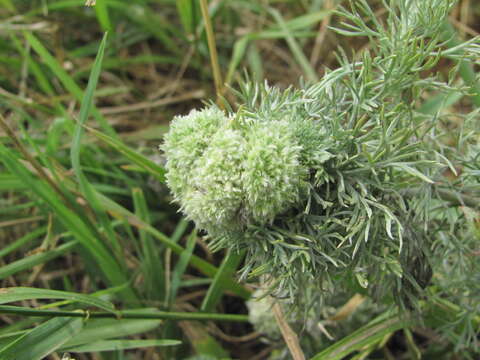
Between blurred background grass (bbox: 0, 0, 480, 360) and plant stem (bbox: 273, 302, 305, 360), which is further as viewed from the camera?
blurred background grass (bbox: 0, 0, 480, 360)

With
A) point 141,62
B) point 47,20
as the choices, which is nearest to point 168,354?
point 141,62

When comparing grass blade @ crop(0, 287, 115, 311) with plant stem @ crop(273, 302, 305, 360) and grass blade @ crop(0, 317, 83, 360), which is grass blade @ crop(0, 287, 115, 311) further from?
plant stem @ crop(273, 302, 305, 360)

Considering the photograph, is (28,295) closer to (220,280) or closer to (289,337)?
(220,280)

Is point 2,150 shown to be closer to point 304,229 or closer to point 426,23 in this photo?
point 304,229

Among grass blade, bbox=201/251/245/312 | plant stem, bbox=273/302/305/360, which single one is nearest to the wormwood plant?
plant stem, bbox=273/302/305/360

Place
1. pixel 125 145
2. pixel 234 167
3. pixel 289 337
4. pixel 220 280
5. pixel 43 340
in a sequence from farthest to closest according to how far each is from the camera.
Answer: pixel 125 145, pixel 220 280, pixel 289 337, pixel 43 340, pixel 234 167

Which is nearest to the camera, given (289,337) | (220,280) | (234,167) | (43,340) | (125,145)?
(234,167)

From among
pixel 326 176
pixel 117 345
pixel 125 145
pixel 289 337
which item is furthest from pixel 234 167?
pixel 125 145
